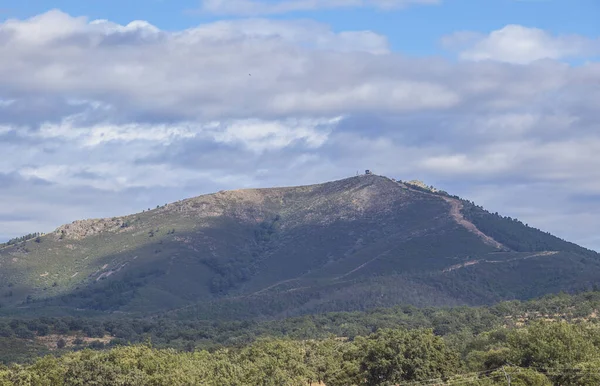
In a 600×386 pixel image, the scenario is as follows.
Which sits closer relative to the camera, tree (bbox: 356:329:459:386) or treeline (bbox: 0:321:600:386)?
treeline (bbox: 0:321:600:386)

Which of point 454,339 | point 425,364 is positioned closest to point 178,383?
point 425,364

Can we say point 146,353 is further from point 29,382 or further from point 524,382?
point 524,382

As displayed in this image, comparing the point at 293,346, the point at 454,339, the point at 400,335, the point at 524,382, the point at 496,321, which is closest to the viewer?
the point at 524,382

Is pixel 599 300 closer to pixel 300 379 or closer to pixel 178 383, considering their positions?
pixel 300 379

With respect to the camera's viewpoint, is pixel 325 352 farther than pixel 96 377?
Yes

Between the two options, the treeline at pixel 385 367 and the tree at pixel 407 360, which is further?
the tree at pixel 407 360

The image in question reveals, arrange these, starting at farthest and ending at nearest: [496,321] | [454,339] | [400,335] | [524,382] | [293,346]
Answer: [496,321] → [454,339] → [293,346] → [400,335] → [524,382]

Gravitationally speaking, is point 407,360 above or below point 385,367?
above

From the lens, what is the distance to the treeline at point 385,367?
109688 millimetres

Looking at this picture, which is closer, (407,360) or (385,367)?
(407,360)

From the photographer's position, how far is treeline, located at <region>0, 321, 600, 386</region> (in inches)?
4318

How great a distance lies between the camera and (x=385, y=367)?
123m

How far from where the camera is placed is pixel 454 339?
16800 cm

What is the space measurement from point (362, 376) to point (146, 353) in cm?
2720
